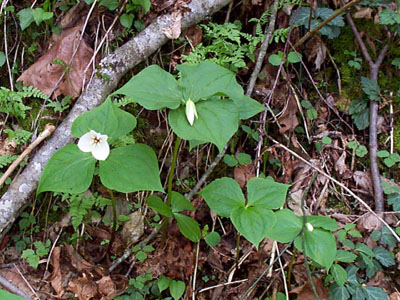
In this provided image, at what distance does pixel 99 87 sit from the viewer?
2646 mm

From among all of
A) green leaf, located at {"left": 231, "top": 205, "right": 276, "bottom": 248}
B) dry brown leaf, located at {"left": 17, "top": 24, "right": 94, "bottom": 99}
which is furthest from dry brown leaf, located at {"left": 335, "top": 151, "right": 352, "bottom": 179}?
dry brown leaf, located at {"left": 17, "top": 24, "right": 94, "bottom": 99}

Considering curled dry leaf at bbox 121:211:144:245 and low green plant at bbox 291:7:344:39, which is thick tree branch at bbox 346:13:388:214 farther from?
curled dry leaf at bbox 121:211:144:245

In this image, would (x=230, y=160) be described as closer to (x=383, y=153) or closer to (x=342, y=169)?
(x=342, y=169)

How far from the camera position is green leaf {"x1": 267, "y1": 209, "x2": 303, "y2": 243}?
1969 mm

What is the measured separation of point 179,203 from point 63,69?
1318 mm

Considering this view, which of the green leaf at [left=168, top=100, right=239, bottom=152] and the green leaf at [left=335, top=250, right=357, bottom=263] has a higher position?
the green leaf at [left=168, top=100, right=239, bottom=152]

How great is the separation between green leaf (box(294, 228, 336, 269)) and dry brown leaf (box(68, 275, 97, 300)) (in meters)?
1.21

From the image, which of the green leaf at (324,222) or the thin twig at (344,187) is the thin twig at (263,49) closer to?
the thin twig at (344,187)

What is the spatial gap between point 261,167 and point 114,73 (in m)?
1.25

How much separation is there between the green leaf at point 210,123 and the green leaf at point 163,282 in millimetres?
1063

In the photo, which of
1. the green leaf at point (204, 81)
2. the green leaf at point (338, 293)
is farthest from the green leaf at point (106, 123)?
the green leaf at point (338, 293)

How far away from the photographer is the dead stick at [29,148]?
2.38 meters

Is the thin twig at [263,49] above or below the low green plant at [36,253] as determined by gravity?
above

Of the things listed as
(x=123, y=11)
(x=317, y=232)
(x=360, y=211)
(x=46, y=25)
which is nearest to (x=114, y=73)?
(x=123, y=11)
